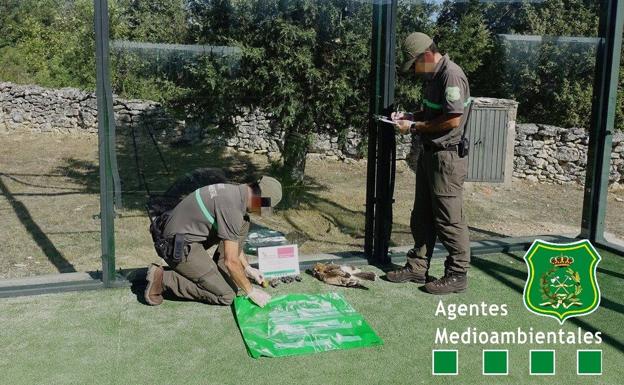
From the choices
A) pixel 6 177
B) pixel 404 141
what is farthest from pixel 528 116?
pixel 6 177

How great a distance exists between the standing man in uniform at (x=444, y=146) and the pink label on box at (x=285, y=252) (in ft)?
2.95

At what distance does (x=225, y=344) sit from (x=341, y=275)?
3.75ft

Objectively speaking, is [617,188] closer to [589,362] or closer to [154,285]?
[589,362]

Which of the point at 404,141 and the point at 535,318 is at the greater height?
the point at 404,141

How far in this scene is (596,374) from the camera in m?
2.81

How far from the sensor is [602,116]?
4801mm

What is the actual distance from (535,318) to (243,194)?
1.79 m

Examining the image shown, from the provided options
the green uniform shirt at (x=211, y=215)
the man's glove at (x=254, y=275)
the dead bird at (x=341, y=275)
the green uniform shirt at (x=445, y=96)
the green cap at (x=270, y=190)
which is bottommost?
the dead bird at (x=341, y=275)

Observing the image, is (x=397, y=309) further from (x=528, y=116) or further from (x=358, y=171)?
(x=528, y=116)

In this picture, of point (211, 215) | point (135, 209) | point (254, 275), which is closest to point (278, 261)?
point (254, 275)

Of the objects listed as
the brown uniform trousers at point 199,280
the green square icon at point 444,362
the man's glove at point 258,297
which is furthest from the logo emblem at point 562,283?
the brown uniform trousers at point 199,280

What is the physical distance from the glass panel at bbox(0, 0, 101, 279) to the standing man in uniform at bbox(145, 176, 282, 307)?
1181 mm

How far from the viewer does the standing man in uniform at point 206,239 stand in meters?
3.36

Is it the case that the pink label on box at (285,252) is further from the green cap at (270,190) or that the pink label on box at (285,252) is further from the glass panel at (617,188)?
the glass panel at (617,188)
